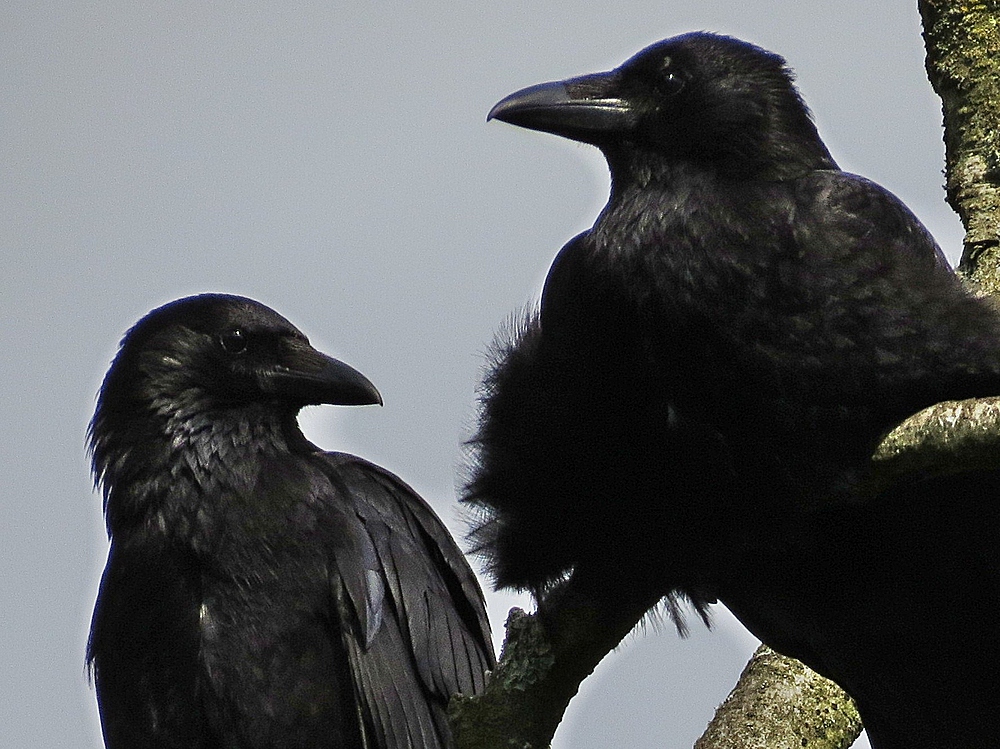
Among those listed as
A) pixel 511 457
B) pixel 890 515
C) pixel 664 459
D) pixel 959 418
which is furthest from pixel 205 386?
pixel 959 418

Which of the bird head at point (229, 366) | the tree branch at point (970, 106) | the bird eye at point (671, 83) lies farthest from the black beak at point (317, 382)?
the tree branch at point (970, 106)

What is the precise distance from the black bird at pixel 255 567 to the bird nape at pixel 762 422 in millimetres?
1085

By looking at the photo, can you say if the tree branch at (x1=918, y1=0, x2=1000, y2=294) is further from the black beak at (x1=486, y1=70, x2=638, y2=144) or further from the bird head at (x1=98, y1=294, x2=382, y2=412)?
the bird head at (x1=98, y1=294, x2=382, y2=412)

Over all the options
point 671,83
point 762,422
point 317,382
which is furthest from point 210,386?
point 762,422

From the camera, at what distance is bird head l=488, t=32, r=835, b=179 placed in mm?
4152

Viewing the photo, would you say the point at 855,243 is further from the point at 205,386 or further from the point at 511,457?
the point at 205,386

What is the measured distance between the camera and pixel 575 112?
4266mm

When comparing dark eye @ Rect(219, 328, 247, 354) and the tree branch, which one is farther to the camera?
dark eye @ Rect(219, 328, 247, 354)

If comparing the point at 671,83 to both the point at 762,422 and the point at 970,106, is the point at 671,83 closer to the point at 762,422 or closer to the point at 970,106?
the point at 970,106

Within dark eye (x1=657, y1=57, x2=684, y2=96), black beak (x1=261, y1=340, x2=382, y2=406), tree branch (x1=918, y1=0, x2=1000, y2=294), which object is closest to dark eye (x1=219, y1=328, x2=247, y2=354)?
black beak (x1=261, y1=340, x2=382, y2=406)

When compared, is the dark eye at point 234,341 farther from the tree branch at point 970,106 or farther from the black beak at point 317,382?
the tree branch at point 970,106

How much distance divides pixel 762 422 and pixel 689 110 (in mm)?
998

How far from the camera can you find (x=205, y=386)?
5262mm

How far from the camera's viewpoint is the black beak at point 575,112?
13.9 feet
